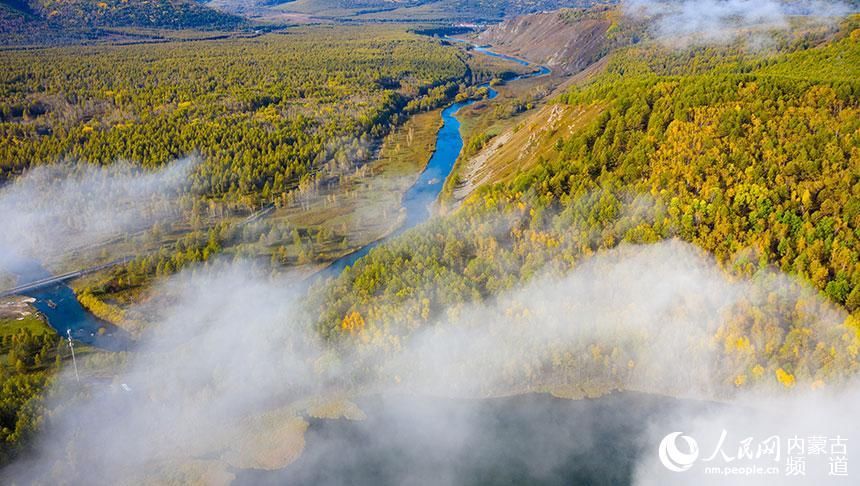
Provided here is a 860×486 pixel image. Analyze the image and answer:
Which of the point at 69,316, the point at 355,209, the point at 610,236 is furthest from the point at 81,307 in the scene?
the point at 610,236

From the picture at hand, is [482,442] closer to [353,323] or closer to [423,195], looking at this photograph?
[353,323]

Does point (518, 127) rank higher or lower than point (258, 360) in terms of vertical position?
higher

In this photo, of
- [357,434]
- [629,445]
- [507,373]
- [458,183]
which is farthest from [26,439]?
[458,183]

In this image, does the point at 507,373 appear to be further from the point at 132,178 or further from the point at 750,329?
the point at 132,178

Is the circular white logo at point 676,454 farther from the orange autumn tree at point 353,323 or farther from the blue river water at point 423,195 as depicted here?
the blue river water at point 423,195

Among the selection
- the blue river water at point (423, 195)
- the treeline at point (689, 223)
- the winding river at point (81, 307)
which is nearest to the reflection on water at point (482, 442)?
the treeline at point (689, 223)
